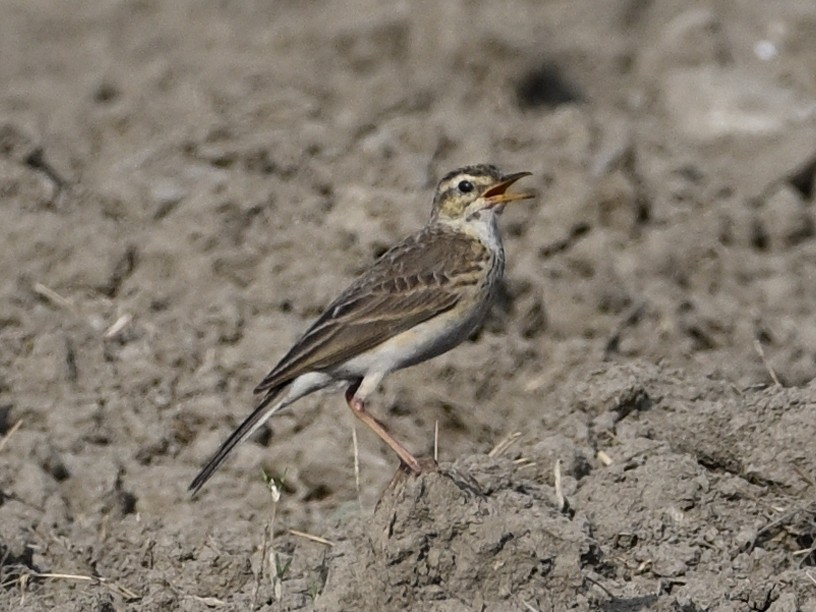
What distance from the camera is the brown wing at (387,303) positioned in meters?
7.32

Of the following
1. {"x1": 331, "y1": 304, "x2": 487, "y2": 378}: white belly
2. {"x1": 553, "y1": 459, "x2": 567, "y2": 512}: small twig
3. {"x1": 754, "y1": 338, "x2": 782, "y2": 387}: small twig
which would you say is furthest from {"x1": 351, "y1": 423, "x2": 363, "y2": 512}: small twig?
{"x1": 754, "y1": 338, "x2": 782, "y2": 387}: small twig

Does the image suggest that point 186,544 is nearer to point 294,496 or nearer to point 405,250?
point 294,496

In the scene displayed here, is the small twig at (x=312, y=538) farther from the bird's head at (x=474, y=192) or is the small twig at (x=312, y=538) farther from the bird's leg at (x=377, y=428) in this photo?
the bird's head at (x=474, y=192)

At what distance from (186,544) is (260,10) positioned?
9.94m

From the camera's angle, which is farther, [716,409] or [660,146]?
[660,146]

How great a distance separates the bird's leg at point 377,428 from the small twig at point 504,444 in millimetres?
601

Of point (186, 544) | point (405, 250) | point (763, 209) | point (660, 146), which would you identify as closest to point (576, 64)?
point (660, 146)

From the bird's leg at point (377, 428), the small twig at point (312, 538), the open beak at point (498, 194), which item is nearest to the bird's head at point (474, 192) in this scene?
the open beak at point (498, 194)

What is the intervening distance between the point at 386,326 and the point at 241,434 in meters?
0.80

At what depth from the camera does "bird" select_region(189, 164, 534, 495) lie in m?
7.30

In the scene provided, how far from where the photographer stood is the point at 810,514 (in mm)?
6758

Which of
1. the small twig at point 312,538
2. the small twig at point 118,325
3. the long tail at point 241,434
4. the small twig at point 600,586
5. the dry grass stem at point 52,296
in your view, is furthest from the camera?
the dry grass stem at point 52,296

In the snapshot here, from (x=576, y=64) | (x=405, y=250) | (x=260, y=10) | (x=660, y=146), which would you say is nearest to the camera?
(x=405, y=250)

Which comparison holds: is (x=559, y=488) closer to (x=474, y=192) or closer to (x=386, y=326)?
(x=386, y=326)
